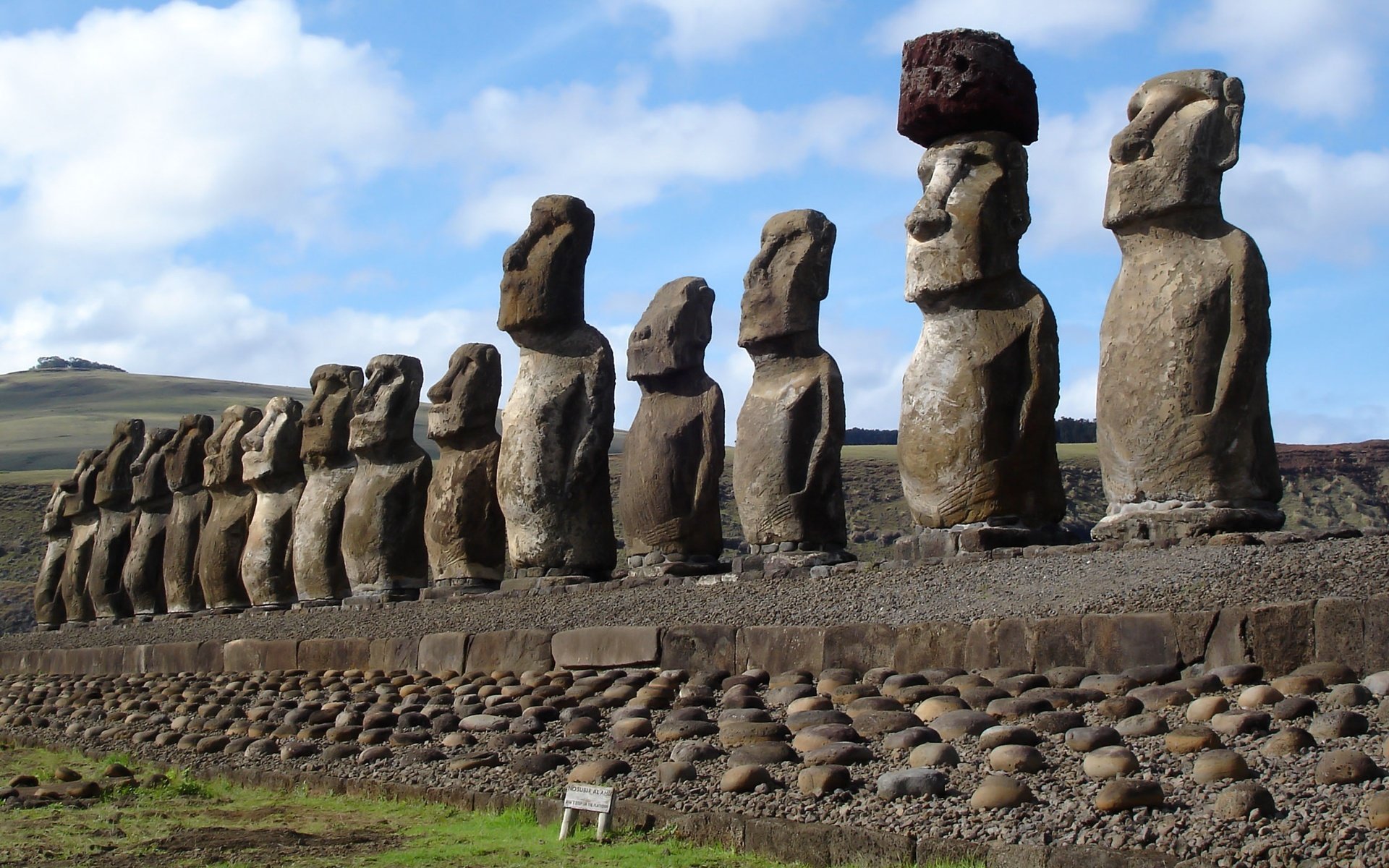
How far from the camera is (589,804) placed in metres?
5.18

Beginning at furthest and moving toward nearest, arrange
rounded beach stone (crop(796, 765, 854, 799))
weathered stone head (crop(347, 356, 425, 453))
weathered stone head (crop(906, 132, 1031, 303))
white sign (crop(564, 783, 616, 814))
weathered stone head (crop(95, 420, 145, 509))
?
1. weathered stone head (crop(95, 420, 145, 509))
2. weathered stone head (crop(347, 356, 425, 453))
3. weathered stone head (crop(906, 132, 1031, 303))
4. white sign (crop(564, 783, 616, 814))
5. rounded beach stone (crop(796, 765, 854, 799))

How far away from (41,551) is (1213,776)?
3614cm

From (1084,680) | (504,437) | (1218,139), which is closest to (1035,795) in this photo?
(1084,680)

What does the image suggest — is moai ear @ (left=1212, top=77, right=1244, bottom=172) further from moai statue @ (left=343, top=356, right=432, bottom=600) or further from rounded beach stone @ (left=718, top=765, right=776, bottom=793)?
moai statue @ (left=343, top=356, right=432, bottom=600)

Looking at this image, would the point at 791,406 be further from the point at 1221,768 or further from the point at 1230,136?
the point at 1221,768

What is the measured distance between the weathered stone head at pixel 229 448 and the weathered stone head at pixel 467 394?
12.7 ft

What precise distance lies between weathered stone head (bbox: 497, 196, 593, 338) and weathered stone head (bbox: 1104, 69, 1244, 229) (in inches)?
197

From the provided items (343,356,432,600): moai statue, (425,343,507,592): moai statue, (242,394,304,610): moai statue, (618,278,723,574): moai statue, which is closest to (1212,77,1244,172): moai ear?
(618,278,723,574): moai statue

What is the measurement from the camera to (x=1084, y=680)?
6.19m

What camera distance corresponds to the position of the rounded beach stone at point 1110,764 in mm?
4703

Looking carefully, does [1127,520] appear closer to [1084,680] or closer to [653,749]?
[1084,680]

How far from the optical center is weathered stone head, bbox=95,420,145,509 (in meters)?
19.4

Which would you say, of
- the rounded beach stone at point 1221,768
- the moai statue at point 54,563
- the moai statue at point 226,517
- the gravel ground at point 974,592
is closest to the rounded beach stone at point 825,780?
the rounded beach stone at point 1221,768

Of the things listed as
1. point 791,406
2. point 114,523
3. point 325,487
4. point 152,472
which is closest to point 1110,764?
point 791,406
